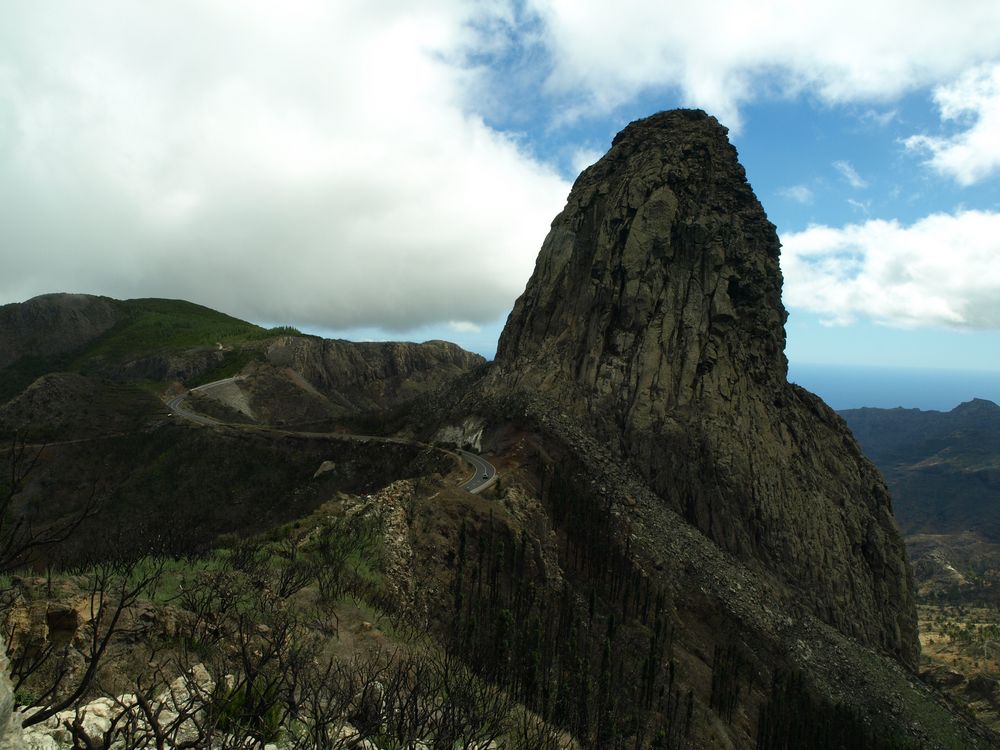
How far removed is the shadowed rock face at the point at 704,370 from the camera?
62594 mm

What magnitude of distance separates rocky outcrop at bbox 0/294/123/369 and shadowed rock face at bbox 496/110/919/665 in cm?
12776

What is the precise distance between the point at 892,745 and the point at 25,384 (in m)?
159

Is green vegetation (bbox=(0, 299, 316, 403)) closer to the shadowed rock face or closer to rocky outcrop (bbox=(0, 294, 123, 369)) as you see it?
rocky outcrop (bbox=(0, 294, 123, 369))

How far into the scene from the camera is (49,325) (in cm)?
14925

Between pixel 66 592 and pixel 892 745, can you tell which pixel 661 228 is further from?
pixel 66 592

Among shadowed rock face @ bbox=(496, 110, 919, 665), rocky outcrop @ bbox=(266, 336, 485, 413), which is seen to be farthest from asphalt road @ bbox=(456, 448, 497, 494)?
rocky outcrop @ bbox=(266, 336, 485, 413)

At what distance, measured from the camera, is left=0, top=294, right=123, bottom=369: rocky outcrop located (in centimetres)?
14312

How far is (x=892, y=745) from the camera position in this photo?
41375 millimetres

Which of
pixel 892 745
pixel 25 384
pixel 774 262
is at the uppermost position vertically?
pixel 774 262

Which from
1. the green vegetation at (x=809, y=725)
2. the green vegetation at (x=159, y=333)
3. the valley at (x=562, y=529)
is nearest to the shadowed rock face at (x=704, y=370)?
the valley at (x=562, y=529)

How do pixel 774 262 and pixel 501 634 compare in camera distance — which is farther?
pixel 774 262

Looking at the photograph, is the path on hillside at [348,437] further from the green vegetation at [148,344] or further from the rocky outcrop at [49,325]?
the rocky outcrop at [49,325]

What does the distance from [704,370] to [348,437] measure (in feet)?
138

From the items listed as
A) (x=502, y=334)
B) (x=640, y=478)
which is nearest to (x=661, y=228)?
(x=502, y=334)
